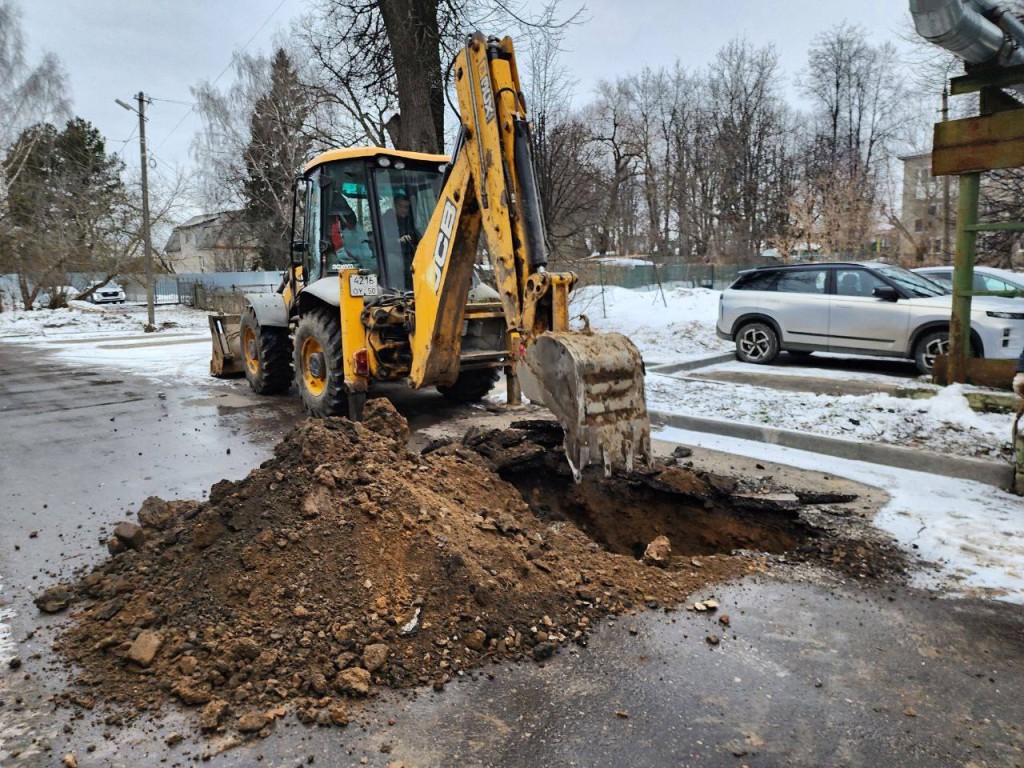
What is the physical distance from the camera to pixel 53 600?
12.8 feet

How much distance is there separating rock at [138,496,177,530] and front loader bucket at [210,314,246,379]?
24.6ft

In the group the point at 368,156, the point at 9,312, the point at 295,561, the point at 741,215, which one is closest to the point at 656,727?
the point at 295,561

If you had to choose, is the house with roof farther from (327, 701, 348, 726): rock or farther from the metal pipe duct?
(327, 701, 348, 726): rock

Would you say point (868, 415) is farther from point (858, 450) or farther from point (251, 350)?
point (251, 350)

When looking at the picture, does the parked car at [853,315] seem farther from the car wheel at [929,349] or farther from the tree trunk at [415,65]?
Answer: the tree trunk at [415,65]

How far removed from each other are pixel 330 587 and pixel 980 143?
7451 millimetres

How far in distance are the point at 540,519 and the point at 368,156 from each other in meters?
5.15

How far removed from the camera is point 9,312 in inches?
1190

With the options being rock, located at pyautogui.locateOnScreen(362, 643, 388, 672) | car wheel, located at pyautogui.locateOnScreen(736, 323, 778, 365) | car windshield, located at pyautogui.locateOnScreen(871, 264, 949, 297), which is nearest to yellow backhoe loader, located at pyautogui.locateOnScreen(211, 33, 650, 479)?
rock, located at pyautogui.locateOnScreen(362, 643, 388, 672)

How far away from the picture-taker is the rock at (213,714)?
2838 mm

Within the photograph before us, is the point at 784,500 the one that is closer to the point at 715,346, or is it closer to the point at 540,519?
the point at 540,519

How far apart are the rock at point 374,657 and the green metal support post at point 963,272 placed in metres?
7.07

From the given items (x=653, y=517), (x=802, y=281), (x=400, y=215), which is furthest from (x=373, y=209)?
(x=802, y=281)

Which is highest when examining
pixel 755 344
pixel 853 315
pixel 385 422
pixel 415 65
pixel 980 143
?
pixel 415 65
